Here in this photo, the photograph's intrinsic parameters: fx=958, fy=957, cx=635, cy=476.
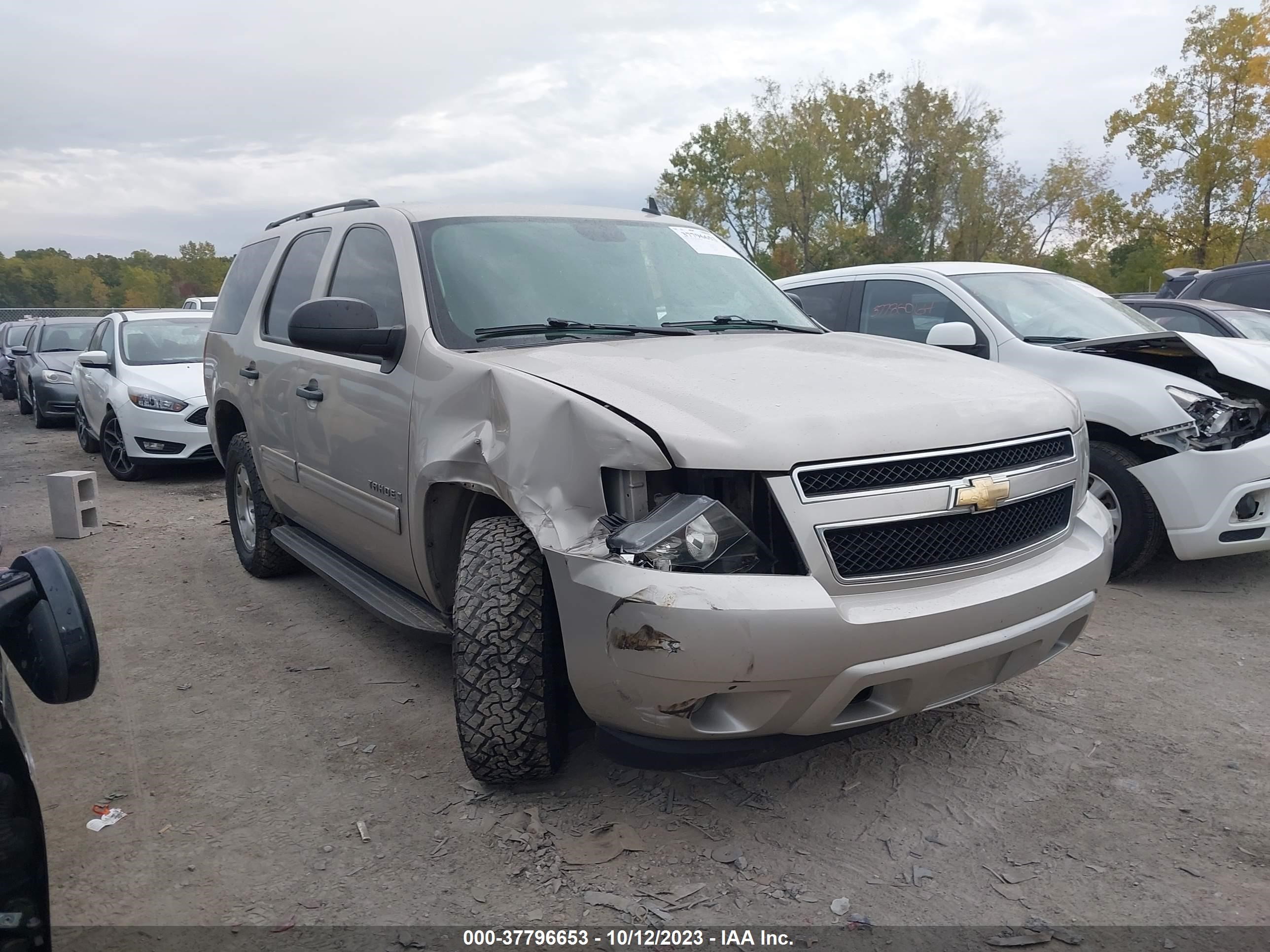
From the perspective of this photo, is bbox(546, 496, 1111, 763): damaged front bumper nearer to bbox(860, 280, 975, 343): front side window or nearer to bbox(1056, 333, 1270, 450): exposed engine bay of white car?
bbox(1056, 333, 1270, 450): exposed engine bay of white car

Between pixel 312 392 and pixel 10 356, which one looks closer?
pixel 312 392

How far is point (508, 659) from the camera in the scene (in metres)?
2.74

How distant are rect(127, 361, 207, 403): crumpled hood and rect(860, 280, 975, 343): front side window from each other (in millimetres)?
6140

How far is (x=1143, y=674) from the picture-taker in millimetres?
3887

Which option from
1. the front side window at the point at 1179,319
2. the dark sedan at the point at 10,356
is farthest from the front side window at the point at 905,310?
the dark sedan at the point at 10,356

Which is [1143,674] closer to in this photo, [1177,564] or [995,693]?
[995,693]

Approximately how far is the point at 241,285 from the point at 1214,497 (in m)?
5.31

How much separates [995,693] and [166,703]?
3.30m

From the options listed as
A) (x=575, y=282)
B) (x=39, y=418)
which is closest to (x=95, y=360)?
(x=39, y=418)

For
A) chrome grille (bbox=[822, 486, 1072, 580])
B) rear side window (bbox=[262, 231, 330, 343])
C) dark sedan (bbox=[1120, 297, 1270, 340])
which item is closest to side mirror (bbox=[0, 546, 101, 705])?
chrome grille (bbox=[822, 486, 1072, 580])

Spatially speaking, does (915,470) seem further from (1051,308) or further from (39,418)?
(39,418)

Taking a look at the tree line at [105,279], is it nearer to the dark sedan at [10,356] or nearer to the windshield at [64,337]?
the dark sedan at [10,356]

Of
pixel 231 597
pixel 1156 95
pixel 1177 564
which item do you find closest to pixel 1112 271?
pixel 1156 95

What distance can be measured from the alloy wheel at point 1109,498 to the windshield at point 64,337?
1565 cm
